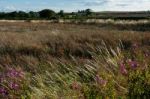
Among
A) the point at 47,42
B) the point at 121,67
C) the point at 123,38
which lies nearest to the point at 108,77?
the point at 121,67

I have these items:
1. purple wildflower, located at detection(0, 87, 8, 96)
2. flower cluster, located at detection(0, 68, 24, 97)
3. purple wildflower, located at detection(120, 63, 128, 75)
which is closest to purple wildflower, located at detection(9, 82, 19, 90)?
flower cluster, located at detection(0, 68, 24, 97)

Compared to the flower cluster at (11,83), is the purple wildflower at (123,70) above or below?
above

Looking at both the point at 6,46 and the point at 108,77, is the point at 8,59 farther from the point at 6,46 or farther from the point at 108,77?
the point at 108,77

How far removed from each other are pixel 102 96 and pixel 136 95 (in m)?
0.51

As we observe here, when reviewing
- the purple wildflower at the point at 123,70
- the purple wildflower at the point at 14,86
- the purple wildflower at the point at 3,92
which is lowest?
the purple wildflower at the point at 3,92

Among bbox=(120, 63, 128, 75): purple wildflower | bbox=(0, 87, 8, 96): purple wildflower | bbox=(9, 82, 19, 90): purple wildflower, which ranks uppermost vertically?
bbox=(120, 63, 128, 75): purple wildflower

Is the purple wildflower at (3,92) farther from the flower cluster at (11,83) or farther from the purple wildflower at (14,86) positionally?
the purple wildflower at (14,86)

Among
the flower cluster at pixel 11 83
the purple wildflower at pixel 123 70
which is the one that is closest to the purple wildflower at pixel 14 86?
the flower cluster at pixel 11 83

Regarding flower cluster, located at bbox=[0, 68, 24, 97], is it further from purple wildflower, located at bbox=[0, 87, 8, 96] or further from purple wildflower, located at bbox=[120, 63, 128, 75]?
purple wildflower, located at bbox=[120, 63, 128, 75]

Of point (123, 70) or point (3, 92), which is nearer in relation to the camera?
point (123, 70)

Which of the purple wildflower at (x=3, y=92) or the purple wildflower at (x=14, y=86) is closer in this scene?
the purple wildflower at (x=14, y=86)

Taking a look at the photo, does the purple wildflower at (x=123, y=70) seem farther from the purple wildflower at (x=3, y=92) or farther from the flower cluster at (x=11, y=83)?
the purple wildflower at (x=3, y=92)

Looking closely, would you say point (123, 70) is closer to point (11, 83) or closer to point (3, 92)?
point (11, 83)

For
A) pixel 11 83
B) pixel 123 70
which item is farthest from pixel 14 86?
pixel 123 70
